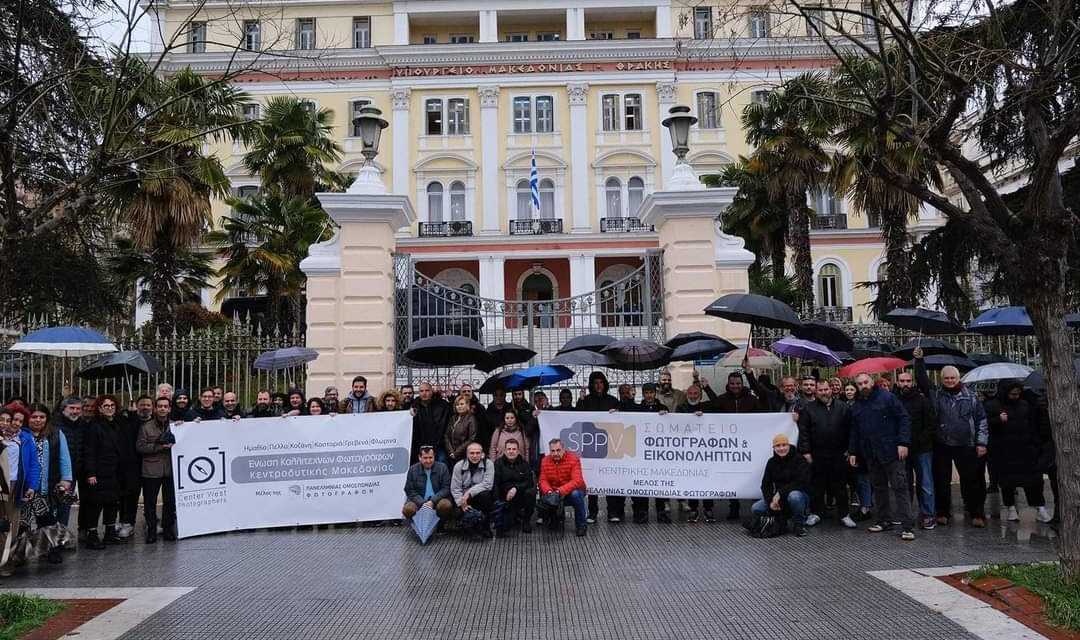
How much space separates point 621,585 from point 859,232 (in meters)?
38.9

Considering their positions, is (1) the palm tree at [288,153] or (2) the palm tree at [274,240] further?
(1) the palm tree at [288,153]

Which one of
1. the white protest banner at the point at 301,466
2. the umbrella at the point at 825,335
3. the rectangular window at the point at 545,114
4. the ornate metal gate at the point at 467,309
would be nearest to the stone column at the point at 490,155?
the rectangular window at the point at 545,114

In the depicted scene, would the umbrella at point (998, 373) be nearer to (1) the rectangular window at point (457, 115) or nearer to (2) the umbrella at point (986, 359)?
(2) the umbrella at point (986, 359)

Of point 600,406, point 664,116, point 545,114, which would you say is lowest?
point 600,406

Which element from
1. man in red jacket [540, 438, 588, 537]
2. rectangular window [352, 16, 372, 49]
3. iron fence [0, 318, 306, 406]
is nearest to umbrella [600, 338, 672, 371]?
man in red jacket [540, 438, 588, 537]

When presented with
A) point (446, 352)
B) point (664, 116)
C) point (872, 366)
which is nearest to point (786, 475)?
point (872, 366)

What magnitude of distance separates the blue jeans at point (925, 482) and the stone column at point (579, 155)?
30.8m

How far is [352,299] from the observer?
11641 millimetres

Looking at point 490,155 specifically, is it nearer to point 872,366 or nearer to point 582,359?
point 582,359

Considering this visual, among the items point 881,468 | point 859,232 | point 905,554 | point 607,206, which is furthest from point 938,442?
point 859,232

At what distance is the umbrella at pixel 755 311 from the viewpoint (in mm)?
9539

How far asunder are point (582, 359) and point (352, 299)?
11.8 ft

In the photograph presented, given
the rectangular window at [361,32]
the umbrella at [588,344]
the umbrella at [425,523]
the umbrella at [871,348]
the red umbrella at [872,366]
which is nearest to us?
the umbrella at [425,523]

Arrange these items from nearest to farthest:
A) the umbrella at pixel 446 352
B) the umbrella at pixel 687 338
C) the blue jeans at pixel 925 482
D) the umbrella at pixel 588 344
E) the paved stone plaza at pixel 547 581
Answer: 1. the paved stone plaza at pixel 547 581
2. the blue jeans at pixel 925 482
3. the umbrella at pixel 446 352
4. the umbrella at pixel 588 344
5. the umbrella at pixel 687 338
